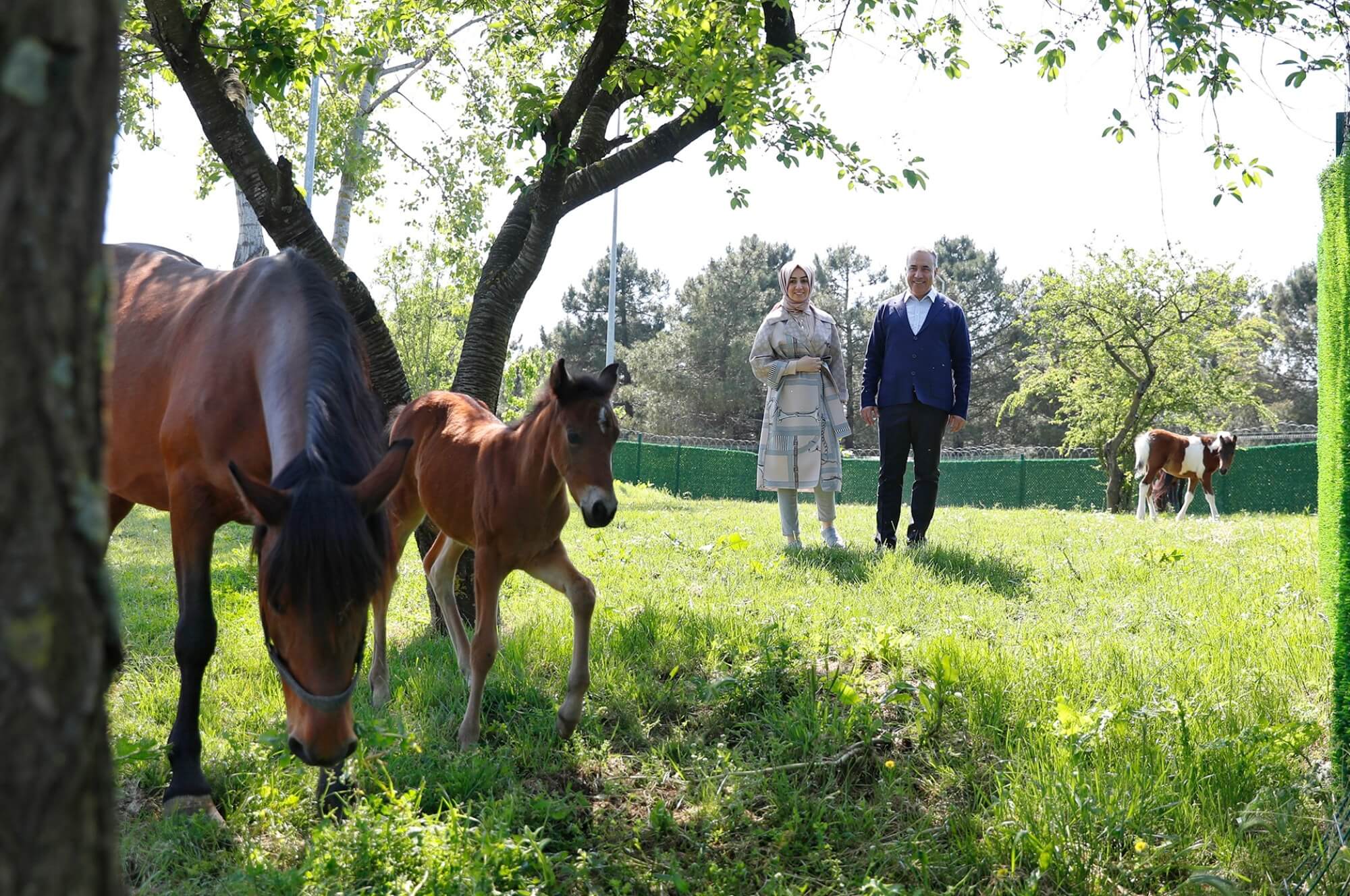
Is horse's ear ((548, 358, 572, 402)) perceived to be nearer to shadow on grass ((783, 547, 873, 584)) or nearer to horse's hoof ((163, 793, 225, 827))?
horse's hoof ((163, 793, 225, 827))

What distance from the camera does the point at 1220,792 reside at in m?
3.40

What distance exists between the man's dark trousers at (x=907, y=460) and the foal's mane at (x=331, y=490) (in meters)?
5.37

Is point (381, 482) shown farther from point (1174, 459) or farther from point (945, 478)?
point (945, 478)

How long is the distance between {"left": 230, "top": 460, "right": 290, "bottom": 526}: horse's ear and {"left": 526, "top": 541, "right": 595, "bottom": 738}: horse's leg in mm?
1865

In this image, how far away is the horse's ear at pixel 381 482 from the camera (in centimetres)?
292

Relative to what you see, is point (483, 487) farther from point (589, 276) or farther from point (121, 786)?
point (589, 276)

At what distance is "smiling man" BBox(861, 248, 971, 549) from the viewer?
815cm

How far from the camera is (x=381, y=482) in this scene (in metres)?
2.94

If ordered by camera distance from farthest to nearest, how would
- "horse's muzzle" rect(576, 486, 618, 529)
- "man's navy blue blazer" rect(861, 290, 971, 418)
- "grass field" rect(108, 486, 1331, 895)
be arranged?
"man's navy blue blazer" rect(861, 290, 971, 418) → "horse's muzzle" rect(576, 486, 618, 529) → "grass field" rect(108, 486, 1331, 895)

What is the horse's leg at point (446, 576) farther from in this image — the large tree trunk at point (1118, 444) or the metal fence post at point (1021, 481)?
the metal fence post at point (1021, 481)

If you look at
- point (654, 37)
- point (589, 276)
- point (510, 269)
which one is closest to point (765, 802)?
point (510, 269)

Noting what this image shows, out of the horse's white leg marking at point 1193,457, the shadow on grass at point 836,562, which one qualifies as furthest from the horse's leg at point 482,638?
the horse's white leg marking at point 1193,457

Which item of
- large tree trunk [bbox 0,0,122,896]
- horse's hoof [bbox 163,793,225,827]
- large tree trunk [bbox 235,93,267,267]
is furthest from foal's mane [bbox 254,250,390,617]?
large tree trunk [bbox 235,93,267,267]

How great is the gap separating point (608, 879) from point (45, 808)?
2.63 metres
